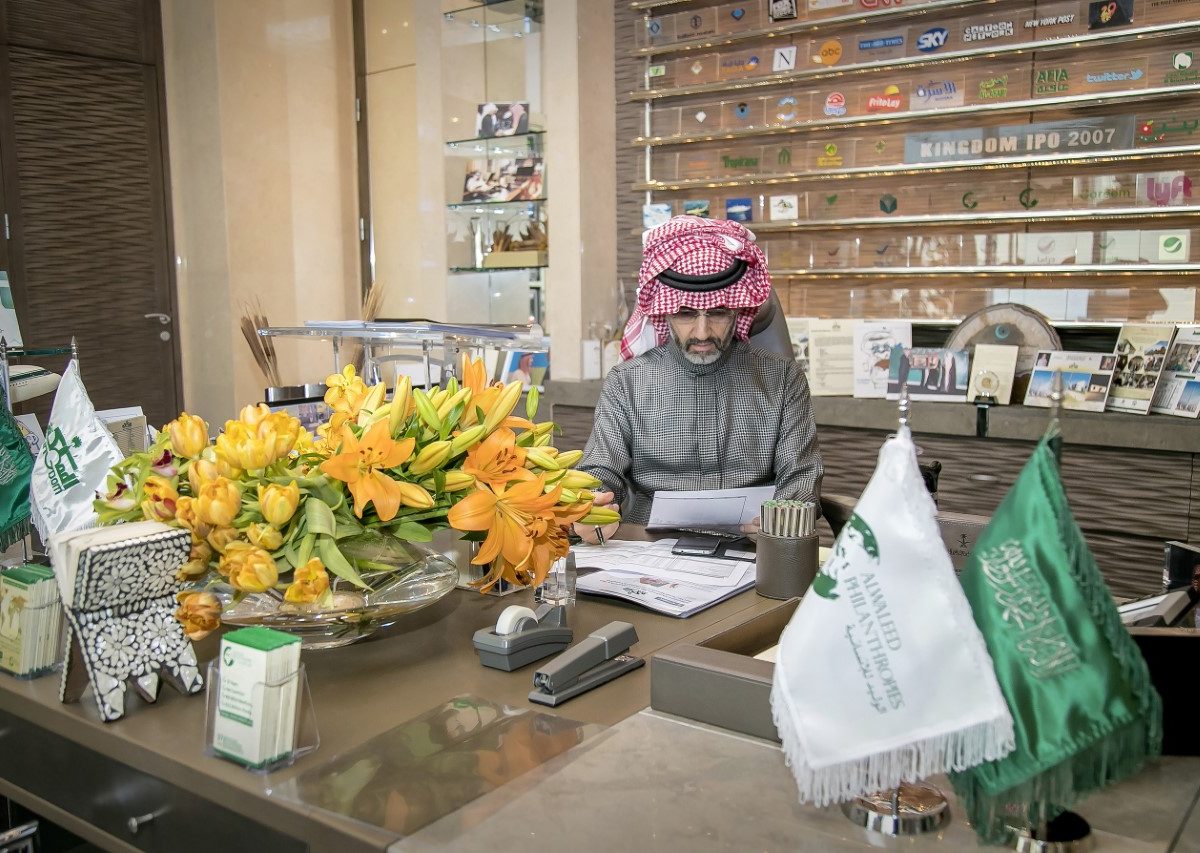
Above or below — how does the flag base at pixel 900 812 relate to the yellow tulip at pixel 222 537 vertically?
below

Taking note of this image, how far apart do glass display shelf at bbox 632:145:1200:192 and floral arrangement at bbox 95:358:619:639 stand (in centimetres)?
297

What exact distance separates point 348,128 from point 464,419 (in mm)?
5017

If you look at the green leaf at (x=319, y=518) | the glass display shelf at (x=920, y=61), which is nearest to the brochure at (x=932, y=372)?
the glass display shelf at (x=920, y=61)

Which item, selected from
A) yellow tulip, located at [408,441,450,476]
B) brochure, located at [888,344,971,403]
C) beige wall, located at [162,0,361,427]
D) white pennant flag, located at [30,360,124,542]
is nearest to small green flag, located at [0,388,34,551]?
white pennant flag, located at [30,360,124,542]

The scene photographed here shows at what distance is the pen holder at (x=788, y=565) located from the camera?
1.78m

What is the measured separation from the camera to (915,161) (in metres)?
4.13

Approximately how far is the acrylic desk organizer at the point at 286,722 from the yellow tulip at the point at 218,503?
0.23 metres

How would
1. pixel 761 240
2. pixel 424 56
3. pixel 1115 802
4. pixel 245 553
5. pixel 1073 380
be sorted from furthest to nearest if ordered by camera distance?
pixel 424 56 → pixel 761 240 → pixel 1073 380 → pixel 245 553 → pixel 1115 802

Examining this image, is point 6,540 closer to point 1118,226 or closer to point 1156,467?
point 1156,467

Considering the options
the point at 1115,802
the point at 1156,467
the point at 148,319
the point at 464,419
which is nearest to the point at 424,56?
the point at 148,319

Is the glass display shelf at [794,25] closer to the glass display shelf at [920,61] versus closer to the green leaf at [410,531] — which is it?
the glass display shelf at [920,61]

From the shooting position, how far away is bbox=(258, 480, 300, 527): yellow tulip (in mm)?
1373

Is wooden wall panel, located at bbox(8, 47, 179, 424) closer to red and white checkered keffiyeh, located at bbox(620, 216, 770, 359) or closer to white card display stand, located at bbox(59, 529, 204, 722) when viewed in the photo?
red and white checkered keffiyeh, located at bbox(620, 216, 770, 359)

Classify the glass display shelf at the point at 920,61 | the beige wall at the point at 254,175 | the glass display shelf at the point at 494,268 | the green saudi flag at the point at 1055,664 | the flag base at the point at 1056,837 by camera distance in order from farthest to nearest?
the beige wall at the point at 254,175, the glass display shelf at the point at 494,268, the glass display shelf at the point at 920,61, the flag base at the point at 1056,837, the green saudi flag at the point at 1055,664
